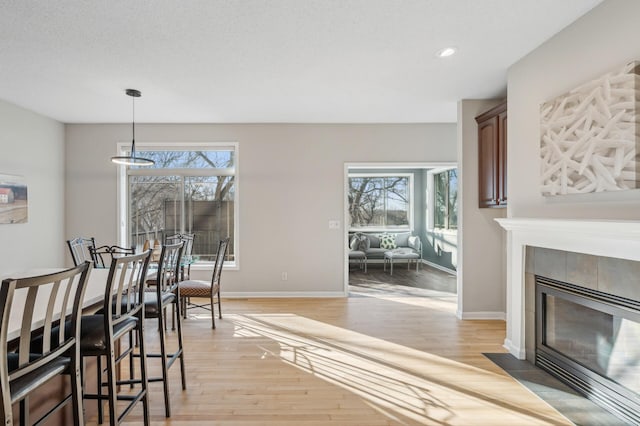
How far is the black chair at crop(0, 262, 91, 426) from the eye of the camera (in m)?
1.13

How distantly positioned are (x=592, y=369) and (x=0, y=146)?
6.20m

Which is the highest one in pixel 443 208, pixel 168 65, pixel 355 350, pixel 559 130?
pixel 168 65

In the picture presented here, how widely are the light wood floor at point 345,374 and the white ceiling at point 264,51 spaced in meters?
2.63

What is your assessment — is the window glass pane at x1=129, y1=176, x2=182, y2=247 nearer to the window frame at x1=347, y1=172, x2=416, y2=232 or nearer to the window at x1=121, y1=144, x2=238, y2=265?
the window at x1=121, y1=144, x2=238, y2=265

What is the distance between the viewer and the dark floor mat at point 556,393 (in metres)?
2.13

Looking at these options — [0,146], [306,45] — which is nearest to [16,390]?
[306,45]

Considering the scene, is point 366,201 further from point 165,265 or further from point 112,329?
point 112,329

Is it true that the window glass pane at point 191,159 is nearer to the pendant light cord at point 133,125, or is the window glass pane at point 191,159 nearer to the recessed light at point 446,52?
the pendant light cord at point 133,125

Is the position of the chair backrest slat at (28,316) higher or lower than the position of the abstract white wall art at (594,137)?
lower

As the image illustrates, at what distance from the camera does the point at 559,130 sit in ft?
8.34

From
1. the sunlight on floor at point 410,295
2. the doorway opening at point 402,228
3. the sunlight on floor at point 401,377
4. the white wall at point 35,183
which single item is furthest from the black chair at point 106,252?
the doorway opening at point 402,228

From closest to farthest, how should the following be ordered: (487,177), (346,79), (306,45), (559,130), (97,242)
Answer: (559,130) < (306,45) < (346,79) < (487,177) < (97,242)

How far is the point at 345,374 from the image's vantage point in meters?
2.70

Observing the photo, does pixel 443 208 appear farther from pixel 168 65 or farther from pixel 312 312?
pixel 168 65
